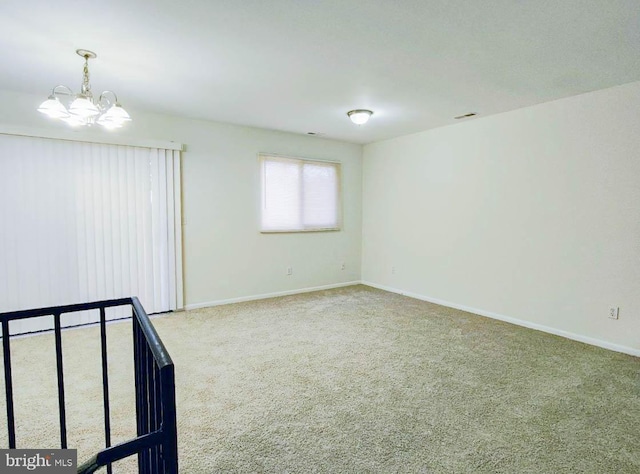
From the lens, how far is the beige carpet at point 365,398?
1.82m

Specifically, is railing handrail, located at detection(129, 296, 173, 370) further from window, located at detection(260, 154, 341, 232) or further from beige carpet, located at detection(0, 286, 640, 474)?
window, located at detection(260, 154, 341, 232)

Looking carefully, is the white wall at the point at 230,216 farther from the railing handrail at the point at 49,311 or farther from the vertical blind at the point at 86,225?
the railing handrail at the point at 49,311

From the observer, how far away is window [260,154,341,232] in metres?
5.14

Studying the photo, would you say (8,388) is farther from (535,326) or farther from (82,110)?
(535,326)

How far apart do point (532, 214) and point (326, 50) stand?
287 centimetres

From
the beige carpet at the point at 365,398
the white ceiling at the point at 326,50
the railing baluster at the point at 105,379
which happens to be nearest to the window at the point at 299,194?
the white ceiling at the point at 326,50

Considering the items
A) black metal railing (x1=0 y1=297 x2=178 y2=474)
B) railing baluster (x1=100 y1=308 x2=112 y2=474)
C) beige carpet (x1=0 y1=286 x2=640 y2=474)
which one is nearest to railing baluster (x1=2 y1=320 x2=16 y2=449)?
black metal railing (x1=0 y1=297 x2=178 y2=474)

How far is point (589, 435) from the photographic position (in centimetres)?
199

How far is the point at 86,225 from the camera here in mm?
3857

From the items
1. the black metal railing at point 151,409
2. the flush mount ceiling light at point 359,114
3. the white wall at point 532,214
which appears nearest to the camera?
the black metal railing at point 151,409

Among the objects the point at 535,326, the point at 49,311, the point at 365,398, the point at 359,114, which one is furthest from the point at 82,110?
the point at 535,326

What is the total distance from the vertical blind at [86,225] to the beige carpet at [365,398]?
1.63 feet

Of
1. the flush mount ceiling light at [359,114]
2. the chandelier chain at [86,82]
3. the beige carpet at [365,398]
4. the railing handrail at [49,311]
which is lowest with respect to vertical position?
the beige carpet at [365,398]

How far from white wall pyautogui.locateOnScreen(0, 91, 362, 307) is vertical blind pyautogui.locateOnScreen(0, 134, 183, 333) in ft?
0.68
